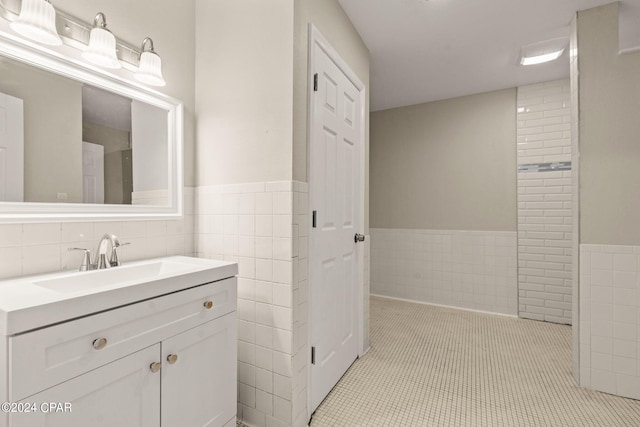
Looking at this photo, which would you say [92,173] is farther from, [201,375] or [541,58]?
[541,58]

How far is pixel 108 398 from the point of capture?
0.95m

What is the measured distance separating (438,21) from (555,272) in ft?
9.16

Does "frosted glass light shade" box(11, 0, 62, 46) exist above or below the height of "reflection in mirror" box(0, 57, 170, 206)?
above

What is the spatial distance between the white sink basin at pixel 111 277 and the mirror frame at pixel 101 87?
28 cm

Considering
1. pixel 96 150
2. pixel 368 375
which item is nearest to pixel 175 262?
pixel 96 150

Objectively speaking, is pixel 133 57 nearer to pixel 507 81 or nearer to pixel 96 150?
pixel 96 150

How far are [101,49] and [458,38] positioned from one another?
8.09ft

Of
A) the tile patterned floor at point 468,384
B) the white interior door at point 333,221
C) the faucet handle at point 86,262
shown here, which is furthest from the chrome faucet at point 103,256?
the tile patterned floor at point 468,384

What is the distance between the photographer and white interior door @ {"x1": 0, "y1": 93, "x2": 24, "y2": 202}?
1150 millimetres

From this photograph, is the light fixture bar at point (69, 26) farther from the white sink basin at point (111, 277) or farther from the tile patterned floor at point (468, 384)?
the tile patterned floor at point (468, 384)

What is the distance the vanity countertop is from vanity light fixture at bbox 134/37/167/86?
967 millimetres

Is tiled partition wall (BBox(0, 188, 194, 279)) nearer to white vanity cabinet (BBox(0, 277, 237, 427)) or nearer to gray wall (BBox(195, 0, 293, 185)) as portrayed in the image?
gray wall (BBox(195, 0, 293, 185))

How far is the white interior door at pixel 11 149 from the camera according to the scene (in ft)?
3.77

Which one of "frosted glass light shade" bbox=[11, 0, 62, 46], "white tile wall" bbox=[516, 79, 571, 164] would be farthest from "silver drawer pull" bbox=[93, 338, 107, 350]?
"white tile wall" bbox=[516, 79, 571, 164]
